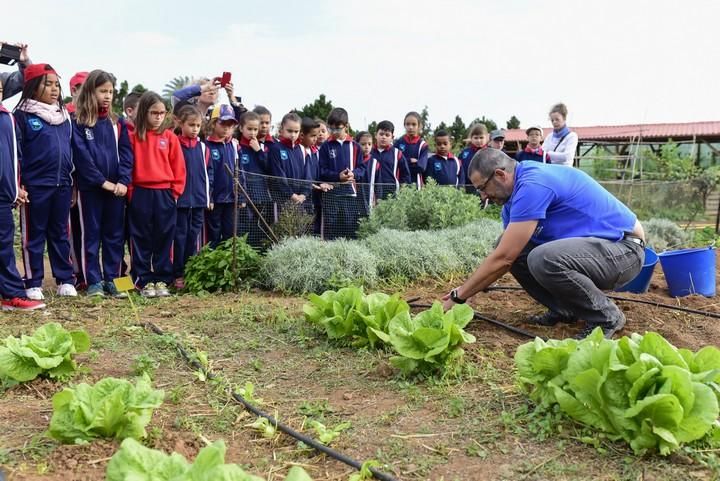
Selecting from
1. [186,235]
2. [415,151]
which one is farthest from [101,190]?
[415,151]

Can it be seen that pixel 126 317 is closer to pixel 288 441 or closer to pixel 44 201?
pixel 44 201

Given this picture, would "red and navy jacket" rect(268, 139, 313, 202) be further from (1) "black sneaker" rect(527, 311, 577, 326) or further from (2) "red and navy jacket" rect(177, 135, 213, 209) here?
(1) "black sneaker" rect(527, 311, 577, 326)

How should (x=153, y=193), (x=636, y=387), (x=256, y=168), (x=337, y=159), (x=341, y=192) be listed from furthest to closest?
(x=337, y=159) → (x=341, y=192) → (x=256, y=168) → (x=153, y=193) → (x=636, y=387)

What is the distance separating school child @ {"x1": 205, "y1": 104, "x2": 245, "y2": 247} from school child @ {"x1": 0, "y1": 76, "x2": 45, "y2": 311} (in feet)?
6.26

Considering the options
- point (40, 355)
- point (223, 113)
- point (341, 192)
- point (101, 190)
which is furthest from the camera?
point (341, 192)

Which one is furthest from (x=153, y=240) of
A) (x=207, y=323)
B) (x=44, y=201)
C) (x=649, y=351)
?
(x=649, y=351)

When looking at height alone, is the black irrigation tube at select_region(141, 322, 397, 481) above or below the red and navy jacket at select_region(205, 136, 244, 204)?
below

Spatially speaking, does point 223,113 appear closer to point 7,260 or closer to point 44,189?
point 44,189

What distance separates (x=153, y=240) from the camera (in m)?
5.96

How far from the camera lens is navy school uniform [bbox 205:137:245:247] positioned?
6527 mm

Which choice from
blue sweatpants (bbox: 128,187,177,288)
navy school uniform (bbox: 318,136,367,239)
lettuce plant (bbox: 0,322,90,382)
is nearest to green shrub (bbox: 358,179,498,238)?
navy school uniform (bbox: 318,136,367,239)

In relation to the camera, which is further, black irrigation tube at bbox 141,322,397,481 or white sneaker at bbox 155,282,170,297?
white sneaker at bbox 155,282,170,297

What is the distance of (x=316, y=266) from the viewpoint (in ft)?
18.8

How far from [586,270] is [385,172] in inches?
177
